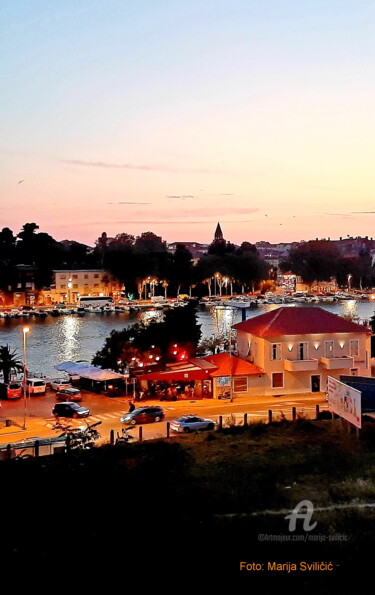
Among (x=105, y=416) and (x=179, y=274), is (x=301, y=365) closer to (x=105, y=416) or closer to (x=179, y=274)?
(x=105, y=416)

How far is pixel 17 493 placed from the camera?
830 cm

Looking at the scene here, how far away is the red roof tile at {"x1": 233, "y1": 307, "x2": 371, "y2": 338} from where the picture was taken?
1958 centimetres

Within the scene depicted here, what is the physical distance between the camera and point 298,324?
19922 millimetres

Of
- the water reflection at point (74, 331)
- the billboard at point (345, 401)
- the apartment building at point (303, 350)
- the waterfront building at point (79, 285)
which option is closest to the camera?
the billboard at point (345, 401)

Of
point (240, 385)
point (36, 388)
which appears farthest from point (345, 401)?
point (36, 388)

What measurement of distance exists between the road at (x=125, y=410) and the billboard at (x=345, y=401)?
1.43 m

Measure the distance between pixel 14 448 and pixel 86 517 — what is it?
4.78m

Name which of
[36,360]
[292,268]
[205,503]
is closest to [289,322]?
[205,503]

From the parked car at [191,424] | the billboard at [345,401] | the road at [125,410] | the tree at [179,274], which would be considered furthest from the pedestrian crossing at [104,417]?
the tree at [179,274]

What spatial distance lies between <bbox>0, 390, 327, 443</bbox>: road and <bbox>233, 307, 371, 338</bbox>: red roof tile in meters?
2.01

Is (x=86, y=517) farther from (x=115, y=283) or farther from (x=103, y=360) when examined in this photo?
(x=115, y=283)

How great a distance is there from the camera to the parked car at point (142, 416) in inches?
599

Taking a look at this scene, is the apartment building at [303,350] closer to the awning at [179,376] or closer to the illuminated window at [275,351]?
the illuminated window at [275,351]

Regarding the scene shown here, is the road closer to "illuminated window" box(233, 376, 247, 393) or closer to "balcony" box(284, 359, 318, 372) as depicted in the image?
"illuminated window" box(233, 376, 247, 393)
